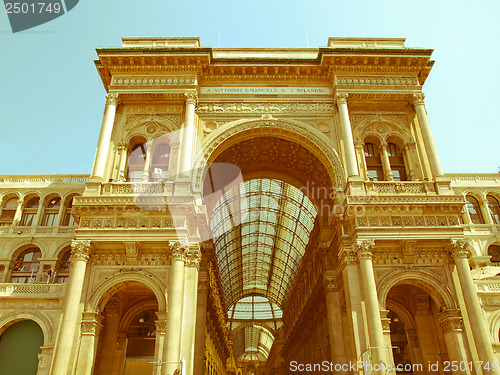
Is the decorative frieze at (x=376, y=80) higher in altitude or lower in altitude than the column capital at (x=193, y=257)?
higher

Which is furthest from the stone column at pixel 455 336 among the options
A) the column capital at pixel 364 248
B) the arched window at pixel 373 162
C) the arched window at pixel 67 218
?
the arched window at pixel 67 218

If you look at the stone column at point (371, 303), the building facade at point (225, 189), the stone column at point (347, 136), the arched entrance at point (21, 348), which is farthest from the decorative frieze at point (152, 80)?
the arched entrance at point (21, 348)

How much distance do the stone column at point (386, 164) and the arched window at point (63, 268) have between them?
22.1 metres

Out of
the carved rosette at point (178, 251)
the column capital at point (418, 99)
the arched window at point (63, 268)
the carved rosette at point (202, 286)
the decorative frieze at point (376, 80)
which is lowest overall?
the carved rosette at point (178, 251)

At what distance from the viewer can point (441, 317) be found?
21.2 m

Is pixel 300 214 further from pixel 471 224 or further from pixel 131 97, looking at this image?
pixel 131 97

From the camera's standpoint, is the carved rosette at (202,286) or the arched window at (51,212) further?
the arched window at (51,212)

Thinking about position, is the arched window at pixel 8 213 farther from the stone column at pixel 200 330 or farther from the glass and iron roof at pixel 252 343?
the glass and iron roof at pixel 252 343

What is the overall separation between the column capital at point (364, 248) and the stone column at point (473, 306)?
4.26 meters

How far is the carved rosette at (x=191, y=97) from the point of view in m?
25.6

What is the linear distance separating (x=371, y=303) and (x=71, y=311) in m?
14.5

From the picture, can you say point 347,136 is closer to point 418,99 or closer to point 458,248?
point 418,99

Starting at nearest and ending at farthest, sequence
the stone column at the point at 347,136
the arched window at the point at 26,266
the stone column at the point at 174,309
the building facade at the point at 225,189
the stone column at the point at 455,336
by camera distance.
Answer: the stone column at the point at 174,309 < the stone column at the point at 455,336 < the building facade at the point at 225,189 < the stone column at the point at 347,136 < the arched window at the point at 26,266

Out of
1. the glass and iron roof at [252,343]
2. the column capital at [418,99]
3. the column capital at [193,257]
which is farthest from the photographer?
the glass and iron roof at [252,343]
